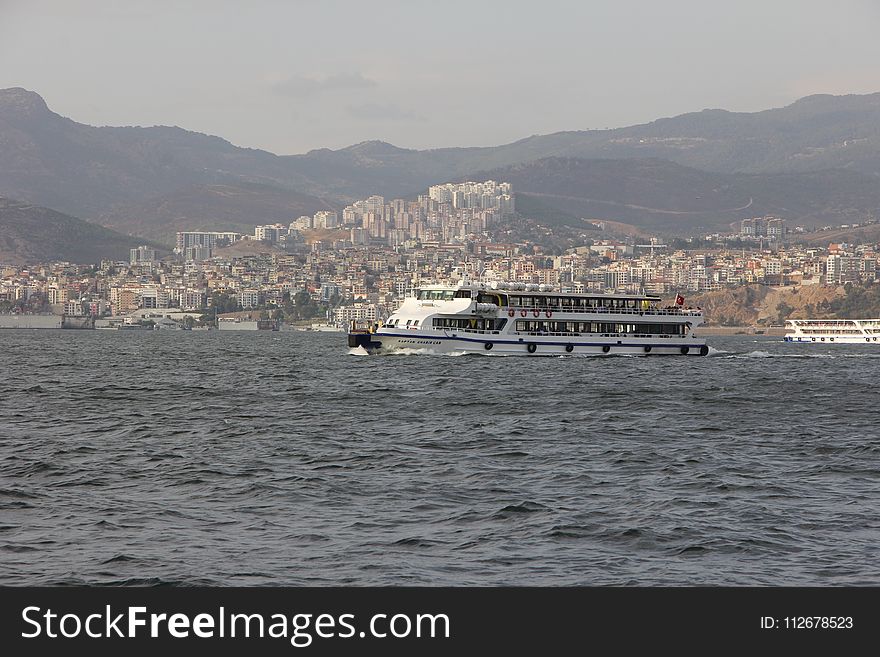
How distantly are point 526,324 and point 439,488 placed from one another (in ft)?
218

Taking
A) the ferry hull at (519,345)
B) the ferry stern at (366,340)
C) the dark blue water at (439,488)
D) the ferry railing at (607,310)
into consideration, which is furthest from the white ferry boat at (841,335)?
the dark blue water at (439,488)

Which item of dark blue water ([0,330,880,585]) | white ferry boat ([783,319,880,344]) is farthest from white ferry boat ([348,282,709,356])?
white ferry boat ([783,319,880,344])

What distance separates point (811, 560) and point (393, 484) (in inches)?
425

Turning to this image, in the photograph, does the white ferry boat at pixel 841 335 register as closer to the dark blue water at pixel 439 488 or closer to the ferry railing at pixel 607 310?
the ferry railing at pixel 607 310

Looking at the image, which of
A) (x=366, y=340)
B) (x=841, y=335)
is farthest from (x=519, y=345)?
(x=841, y=335)

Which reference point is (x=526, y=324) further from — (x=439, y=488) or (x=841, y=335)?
(x=841, y=335)

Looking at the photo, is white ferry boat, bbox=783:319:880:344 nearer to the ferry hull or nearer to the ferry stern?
the ferry hull

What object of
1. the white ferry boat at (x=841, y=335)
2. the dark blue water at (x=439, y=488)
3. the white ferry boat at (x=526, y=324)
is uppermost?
the white ferry boat at (x=526, y=324)

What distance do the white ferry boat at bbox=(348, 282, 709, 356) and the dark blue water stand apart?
30964 millimetres

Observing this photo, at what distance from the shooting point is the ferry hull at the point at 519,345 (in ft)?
301
